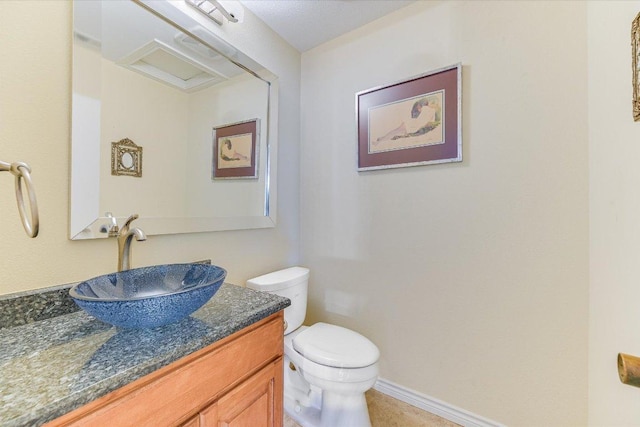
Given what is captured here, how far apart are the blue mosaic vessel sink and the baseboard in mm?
1326

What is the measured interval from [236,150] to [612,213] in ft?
5.40

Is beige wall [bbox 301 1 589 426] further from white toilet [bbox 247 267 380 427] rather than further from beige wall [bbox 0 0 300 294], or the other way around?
beige wall [bbox 0 0 300 294]

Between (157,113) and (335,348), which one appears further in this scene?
(335,348)

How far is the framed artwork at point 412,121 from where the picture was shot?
1352 mm

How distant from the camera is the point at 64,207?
876 millimetres

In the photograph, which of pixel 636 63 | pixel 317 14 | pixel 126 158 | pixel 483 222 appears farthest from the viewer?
pixel 317 14

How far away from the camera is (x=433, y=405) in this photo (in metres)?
1.42

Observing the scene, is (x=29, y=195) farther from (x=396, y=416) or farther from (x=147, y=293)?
(x=396, y=416)

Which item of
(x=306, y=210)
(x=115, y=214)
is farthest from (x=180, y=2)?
(x=306, y=210)

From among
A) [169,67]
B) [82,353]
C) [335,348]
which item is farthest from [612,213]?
[169,67]

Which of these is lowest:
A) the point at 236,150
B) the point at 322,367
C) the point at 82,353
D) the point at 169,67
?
the point at 322,367

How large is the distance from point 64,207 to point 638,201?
1784mm

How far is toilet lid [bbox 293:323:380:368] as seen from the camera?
3.84 ft

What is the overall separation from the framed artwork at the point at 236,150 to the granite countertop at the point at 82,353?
801 millimetres
